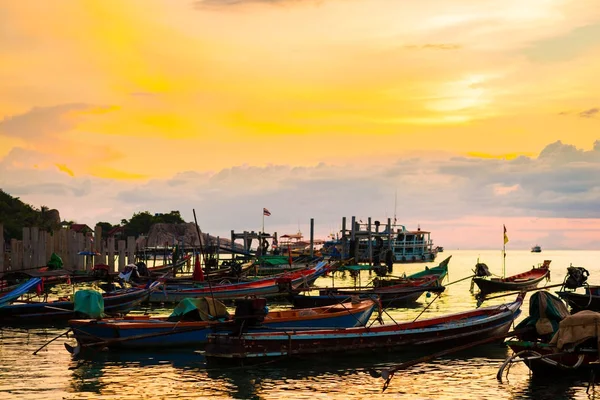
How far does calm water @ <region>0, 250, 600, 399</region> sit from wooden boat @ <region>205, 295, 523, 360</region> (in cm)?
39

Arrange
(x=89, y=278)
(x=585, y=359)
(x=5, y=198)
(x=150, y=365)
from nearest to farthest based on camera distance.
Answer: (x=585, y=359)
(x=150, y=365)
(x=89, y=278)
(x=5, y=198)

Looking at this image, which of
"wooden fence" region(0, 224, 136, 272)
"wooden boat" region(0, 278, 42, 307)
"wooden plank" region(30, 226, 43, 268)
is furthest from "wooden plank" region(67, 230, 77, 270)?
"wooden boat" region(0, 278, 42, 307)

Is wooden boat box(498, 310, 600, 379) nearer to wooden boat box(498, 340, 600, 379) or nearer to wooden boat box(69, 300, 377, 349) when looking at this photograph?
wooden boat box(498, 340, 600, 379)

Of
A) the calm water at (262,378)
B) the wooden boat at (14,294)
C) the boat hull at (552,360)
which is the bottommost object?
the calm water at (262,378)

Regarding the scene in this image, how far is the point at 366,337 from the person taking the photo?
2519 centimetres

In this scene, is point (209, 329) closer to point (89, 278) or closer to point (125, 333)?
point (125, 333)

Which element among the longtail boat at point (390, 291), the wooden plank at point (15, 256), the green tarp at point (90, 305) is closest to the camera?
the green tarp at point (90, 305)

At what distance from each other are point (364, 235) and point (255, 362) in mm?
58144

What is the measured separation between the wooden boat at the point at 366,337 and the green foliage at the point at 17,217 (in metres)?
77.9

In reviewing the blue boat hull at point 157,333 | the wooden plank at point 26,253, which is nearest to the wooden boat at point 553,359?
the blue boat hull at point 157,333

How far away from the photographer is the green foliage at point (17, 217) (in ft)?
326

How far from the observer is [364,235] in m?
81.4

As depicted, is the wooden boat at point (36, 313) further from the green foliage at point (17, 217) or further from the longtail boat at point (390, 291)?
Result: the green foliage at point (17, 217)

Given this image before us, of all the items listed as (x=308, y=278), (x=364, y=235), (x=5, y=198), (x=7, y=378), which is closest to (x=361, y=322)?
(x=7, y=378)
